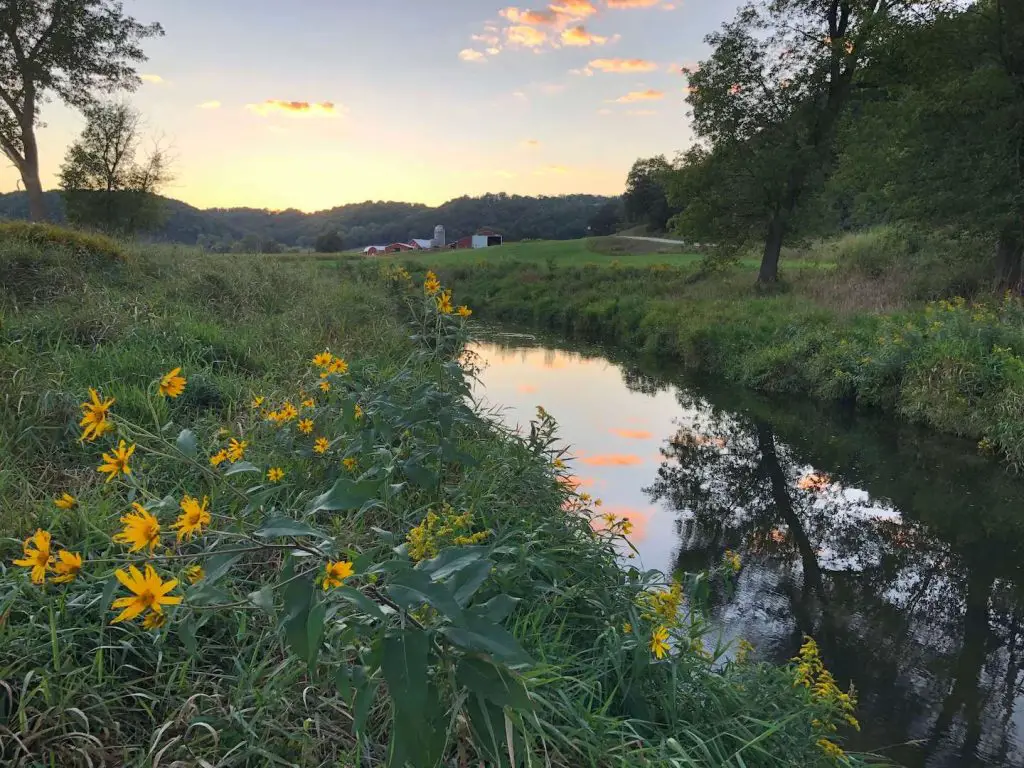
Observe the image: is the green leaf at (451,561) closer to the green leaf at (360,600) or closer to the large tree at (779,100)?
the green leaf at (360,600)

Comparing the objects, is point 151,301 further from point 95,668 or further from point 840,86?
point 840,86

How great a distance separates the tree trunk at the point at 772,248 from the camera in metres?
15.1

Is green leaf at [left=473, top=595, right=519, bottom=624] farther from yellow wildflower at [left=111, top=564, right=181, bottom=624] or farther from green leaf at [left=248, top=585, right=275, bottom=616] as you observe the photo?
yellow wildflower at [left=111, top=564, right=181, bottom=624]

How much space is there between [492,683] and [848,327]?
11041 millimetres

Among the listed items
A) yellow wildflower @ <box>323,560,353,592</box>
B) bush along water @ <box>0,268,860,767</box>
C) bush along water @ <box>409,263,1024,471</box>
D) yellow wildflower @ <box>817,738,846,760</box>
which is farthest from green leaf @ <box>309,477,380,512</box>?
bush along water @ <box>409,263,1024,471</box>

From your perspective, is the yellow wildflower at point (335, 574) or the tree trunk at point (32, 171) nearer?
the yellow wildflower at point (335, 574)

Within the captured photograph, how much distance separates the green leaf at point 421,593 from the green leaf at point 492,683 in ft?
0.37

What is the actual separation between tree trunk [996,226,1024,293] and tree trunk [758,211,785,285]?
4.94 meters

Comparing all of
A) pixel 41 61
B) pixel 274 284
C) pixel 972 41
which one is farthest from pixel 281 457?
pixel 41 61

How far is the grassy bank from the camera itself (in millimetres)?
7398

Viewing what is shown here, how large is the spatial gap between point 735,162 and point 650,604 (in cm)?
1453

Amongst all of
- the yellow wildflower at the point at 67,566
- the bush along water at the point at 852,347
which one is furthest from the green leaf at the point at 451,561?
the bush along water at the point at 852,347

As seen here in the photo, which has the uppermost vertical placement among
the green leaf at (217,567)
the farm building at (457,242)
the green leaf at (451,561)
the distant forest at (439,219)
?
the distant forest at (439,219)

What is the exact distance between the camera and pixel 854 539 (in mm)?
5035
